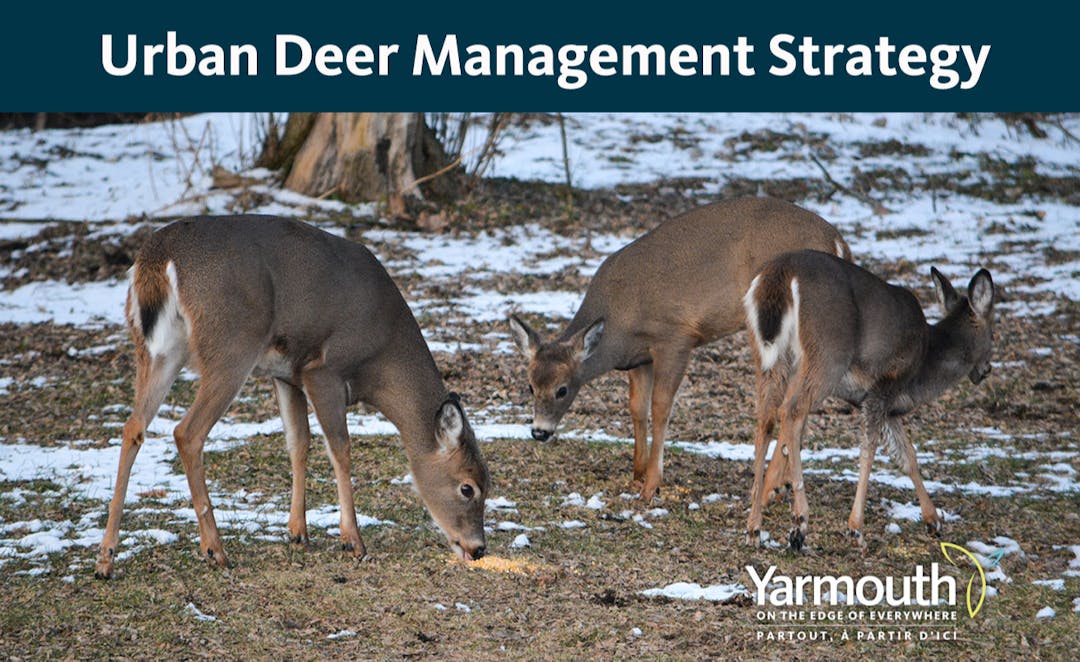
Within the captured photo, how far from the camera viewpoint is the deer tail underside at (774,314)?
24.7 feet

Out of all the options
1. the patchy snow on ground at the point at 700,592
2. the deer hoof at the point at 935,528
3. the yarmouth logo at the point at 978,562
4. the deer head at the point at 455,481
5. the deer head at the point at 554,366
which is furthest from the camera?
the deer head at the point at 554,366

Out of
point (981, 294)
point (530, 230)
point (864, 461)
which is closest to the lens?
point (864, 461)

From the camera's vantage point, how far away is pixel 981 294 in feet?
28.1

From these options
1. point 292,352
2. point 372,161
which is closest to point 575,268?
point 372,161

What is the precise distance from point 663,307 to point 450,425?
2472 millimetres

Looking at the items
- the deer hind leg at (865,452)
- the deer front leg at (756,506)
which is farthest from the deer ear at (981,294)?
the deer front leg at (756,506)

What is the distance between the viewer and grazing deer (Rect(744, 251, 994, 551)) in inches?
295

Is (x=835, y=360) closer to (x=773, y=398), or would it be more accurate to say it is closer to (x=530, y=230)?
(x=773, y=398)

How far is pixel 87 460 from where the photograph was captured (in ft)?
29.1

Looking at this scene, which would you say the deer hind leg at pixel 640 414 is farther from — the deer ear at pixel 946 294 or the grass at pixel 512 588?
the deer ear at pixel 946 294

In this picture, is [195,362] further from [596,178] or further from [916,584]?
[596,178]

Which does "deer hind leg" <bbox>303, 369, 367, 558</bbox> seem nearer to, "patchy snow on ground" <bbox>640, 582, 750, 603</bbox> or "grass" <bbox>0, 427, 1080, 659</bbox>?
"grass" <bbox>0, 427, 1080, 659</bbox>

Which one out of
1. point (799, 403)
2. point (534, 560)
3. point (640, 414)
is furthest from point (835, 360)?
point (534, 560)

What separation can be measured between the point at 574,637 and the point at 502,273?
937 centimetres
